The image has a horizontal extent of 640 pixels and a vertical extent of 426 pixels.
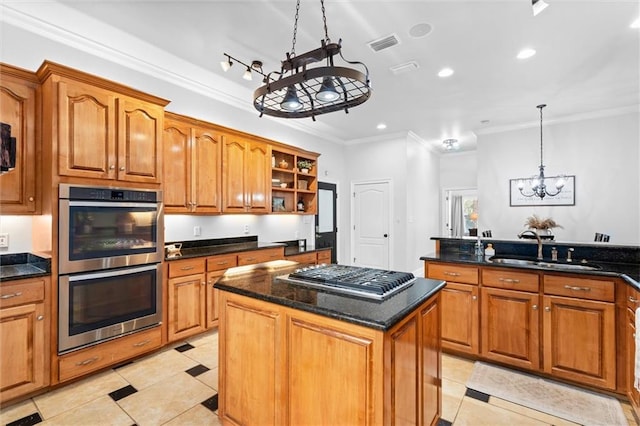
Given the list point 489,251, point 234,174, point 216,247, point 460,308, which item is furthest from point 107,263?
point 489,251

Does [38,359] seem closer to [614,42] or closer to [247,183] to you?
[247,183]

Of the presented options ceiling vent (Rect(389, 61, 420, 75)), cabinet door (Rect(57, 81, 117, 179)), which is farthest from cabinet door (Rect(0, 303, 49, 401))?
ceiling vent (Rect(389, 61, 420, 75))

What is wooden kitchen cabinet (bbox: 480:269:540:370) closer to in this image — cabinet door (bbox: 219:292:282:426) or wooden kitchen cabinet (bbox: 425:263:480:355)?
wooden kitchen cabinet (bbox: 425:263:480:355)

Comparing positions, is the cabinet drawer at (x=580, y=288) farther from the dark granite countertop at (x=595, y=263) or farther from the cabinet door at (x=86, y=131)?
the cabinet door at (x=86, y=131)

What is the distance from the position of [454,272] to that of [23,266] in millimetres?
3772

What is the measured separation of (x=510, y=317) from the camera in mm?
2695

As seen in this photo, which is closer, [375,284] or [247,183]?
[375,284]

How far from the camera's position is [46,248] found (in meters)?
2.39

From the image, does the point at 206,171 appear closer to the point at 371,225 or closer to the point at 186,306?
the point at 186,306

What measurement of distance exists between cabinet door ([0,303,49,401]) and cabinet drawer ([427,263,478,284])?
3.32 metres

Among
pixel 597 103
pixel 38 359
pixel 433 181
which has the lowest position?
pixel 38 359

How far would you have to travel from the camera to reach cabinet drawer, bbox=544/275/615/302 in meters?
2.34

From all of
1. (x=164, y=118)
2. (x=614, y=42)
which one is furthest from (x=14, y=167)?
(x=614, y=42)

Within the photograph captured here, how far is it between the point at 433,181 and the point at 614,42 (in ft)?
16.0
